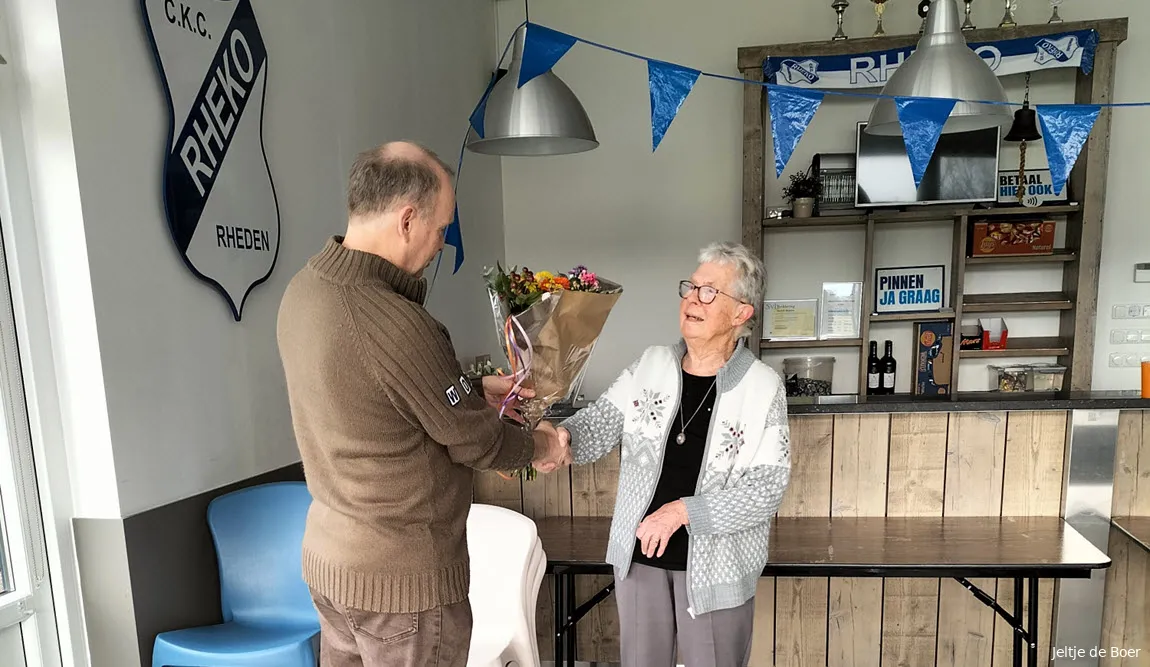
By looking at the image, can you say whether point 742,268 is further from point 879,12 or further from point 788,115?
point 879,12

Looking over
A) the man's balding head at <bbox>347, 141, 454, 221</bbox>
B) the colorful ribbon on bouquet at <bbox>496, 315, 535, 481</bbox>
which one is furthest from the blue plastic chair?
the man's balding head at <bbox>347, 141, 454, 221</bbox>

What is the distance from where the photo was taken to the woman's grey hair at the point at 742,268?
1588mm

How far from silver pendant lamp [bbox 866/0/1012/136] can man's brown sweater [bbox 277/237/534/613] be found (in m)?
1.68

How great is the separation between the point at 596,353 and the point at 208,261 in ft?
9.54

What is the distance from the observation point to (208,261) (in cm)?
173

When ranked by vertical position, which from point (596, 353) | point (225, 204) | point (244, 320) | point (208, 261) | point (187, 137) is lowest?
point (596, 353)

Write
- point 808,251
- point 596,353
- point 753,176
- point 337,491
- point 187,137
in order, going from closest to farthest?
point 337,491 → point 187,137 → point 753,176 → point 808,251 → point 596,353

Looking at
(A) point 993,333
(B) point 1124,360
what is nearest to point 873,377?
(A) point 993,333

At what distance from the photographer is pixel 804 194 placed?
12.6 feet

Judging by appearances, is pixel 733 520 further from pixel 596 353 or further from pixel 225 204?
pixel 596 353

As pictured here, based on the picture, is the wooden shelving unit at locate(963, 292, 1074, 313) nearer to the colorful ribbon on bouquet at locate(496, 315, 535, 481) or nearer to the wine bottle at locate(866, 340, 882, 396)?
the wine bottle at locate(866, 340, 882, 396)

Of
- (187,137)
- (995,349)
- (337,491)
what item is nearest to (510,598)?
(337,491)

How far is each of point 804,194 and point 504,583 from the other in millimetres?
2870

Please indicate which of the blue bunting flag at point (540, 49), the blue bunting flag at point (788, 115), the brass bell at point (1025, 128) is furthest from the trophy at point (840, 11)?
the blue bunting flag at point (540, 49)
